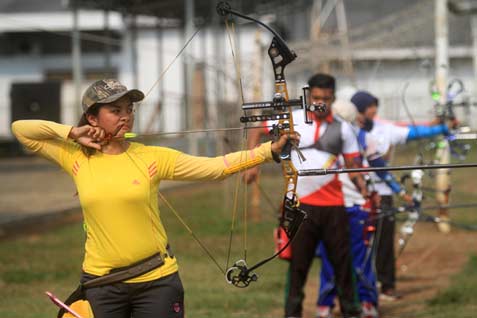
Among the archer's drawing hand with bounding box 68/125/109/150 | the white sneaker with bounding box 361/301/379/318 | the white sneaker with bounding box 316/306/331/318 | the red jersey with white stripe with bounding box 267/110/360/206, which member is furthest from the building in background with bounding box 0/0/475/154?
the archer's drawing hand with bounding box 68/125/109/150

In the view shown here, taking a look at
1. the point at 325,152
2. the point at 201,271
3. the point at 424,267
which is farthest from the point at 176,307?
the point at 424,267

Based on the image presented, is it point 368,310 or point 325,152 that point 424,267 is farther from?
point 325,152

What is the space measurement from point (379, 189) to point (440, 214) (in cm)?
361

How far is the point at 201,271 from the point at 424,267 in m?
2.82

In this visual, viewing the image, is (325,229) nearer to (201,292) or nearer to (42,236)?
(201,292)

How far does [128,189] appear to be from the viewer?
558 centimetres

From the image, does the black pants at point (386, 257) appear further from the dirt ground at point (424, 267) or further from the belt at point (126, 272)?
the belt at point (126, 272)

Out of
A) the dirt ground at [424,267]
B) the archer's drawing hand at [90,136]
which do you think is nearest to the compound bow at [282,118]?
the archer's drawing hand at [90,136]

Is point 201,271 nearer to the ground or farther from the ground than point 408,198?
nearer to the ground

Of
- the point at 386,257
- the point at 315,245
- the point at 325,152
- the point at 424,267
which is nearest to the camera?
the point at 325,152

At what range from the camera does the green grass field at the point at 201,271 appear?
9.92 m

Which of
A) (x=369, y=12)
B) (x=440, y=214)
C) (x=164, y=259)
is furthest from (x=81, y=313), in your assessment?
(x=369, y=12)

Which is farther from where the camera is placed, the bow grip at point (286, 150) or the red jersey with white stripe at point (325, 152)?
the red jersey with white stripe at point (325, 152)

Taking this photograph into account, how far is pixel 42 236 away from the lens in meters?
16.1
